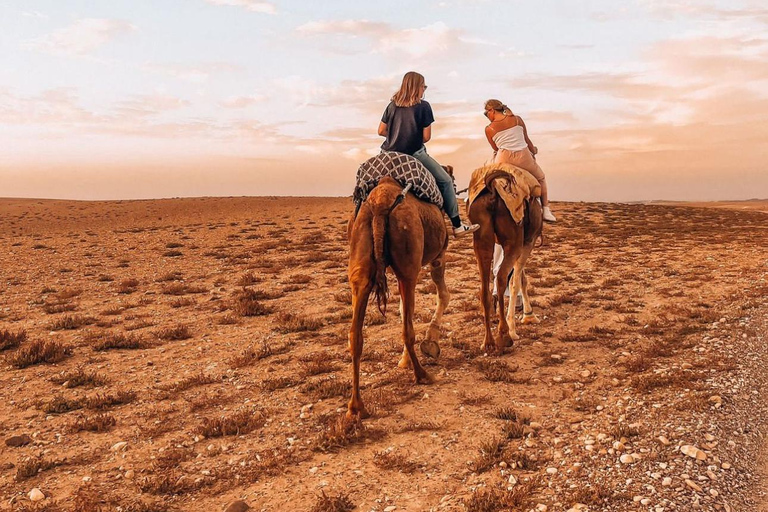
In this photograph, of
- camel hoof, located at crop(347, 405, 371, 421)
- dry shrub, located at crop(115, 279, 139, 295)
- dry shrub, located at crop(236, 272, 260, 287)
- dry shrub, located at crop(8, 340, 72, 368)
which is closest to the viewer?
camel hoof, located at crop(347, 405, 371, 421)

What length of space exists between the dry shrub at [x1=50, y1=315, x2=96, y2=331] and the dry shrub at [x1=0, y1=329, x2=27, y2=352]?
0.77 meters

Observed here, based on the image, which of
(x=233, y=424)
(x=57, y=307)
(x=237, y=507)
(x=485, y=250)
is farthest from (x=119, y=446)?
(x=57, y=307)

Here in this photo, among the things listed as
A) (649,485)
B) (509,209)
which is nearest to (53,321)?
(509,209)

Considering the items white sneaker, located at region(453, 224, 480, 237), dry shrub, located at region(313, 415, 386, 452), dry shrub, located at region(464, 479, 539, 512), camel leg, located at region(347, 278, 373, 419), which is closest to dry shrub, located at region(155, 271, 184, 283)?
white sneaker, located at region(453, 224, 480, 237)

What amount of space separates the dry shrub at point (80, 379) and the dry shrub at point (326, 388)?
10.9ft

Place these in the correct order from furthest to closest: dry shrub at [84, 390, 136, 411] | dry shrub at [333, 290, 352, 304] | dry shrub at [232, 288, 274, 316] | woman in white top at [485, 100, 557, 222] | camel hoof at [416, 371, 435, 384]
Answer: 1. dry shrub at [333, 290, 352, 304]
2. dry shrub at [232, 288, 274, 316]
3. woman in white top at [485, 100, 557, 222]
4. camel hoof at [416, 371, 435, 384]
5. dry shrub at [84, 390, 136, 411]

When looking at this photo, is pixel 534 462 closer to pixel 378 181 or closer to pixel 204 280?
pixel 378 181

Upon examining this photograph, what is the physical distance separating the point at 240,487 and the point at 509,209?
576 cm

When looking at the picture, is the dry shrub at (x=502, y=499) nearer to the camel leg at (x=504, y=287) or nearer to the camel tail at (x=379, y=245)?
the camel tail at (x=379, y=245)

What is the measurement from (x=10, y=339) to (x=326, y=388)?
6.91 metres

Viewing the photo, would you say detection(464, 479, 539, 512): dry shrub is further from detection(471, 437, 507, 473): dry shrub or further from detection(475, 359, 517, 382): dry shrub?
detection(475, 359, 517, 382): dry shrub

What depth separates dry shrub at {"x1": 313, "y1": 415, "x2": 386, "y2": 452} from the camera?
4973mm

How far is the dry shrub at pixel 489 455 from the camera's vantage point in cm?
443

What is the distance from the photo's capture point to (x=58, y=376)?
726 centimetres
